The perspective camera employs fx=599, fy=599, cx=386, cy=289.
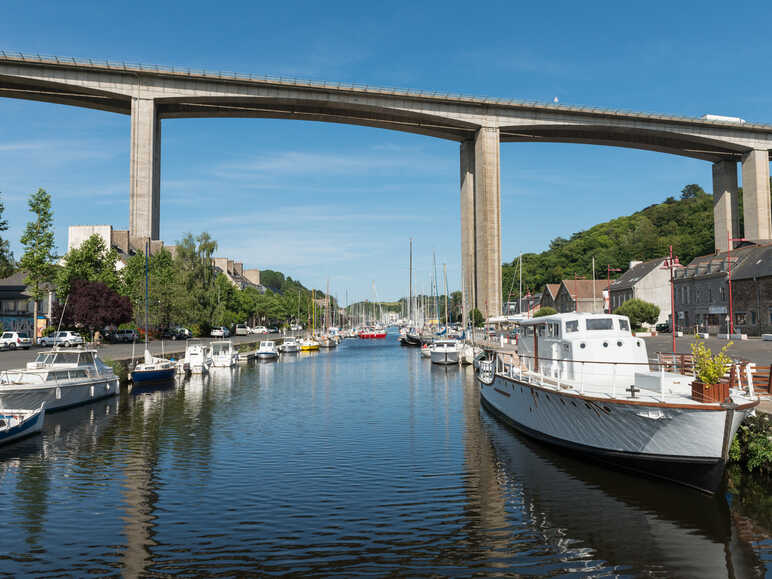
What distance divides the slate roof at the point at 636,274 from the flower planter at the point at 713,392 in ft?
241

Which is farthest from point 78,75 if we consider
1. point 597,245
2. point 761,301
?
point 597,245

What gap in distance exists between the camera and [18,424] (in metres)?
19.4

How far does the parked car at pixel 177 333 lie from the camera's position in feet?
261

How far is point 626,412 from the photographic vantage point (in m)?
14.4

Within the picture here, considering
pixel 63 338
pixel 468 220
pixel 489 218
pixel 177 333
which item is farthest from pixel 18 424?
pixel 468 220

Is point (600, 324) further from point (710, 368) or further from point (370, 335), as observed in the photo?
point (370, 335)

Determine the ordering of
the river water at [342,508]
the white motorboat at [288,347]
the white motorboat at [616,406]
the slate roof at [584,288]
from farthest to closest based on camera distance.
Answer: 1. the slate roof at [584,288]
2. the white motorboat at [288,347]
3. the white motorboat at [616,406]
4. the river water at [342,508]

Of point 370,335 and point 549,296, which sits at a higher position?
point 549,296

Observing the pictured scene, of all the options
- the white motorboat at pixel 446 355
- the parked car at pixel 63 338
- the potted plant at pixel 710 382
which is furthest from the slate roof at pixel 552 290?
the potted plant at pixel 710 382

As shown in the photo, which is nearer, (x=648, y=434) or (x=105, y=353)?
(x=648, y=434)

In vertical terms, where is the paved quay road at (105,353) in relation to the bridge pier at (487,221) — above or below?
below

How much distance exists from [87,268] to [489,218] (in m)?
56.5

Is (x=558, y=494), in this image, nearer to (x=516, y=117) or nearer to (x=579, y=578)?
(x=579, y=578)

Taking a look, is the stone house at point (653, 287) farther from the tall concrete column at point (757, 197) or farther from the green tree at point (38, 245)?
the green tree at point (38, 245)
